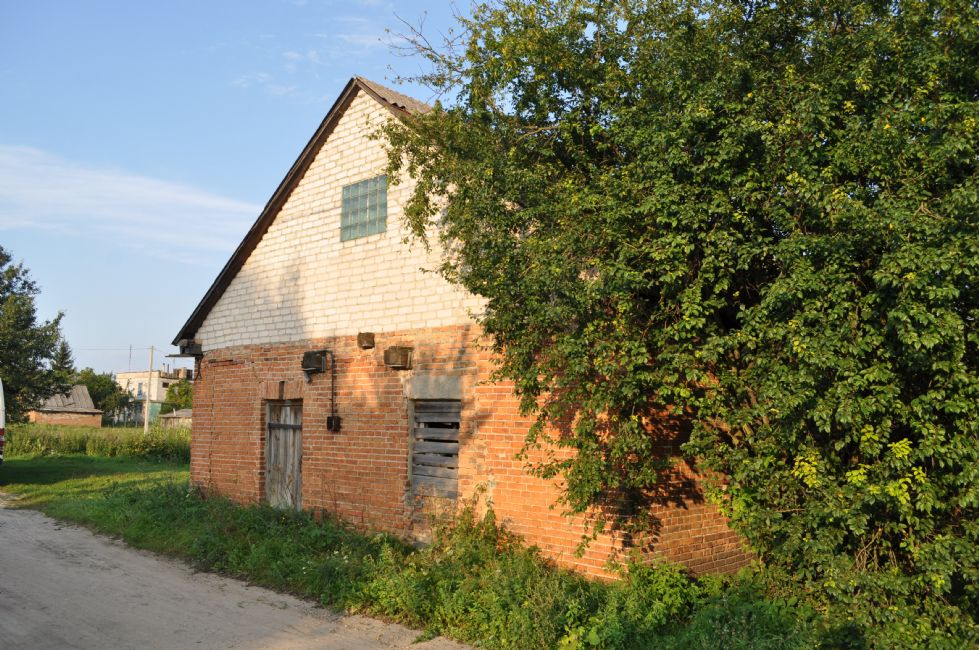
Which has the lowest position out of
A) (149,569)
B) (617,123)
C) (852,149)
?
(149,569)

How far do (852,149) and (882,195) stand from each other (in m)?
0.48

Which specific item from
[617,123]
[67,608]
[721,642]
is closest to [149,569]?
[67,608]

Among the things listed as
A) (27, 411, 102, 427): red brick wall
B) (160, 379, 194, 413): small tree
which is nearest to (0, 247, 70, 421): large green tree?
(27, 411, 102, 427): red brick wall

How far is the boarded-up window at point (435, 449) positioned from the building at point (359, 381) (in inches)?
0.9

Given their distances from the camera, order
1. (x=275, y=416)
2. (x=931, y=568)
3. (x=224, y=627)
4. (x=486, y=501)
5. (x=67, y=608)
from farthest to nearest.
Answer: (x=275, y=416) < (x=486, y=501) < (x=67, y=608) < (x=224, y=627) < (x=931, y=568)

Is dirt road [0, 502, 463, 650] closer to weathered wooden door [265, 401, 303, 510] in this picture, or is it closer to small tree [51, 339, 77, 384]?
weathered wooden door [265, 401, 303, 510]

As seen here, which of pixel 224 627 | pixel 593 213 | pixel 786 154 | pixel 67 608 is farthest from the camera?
pixel 67 608

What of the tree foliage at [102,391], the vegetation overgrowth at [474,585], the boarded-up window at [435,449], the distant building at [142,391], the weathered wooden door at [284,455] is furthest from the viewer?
the tree foliage at [102,391]

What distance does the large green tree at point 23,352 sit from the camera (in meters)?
28.6

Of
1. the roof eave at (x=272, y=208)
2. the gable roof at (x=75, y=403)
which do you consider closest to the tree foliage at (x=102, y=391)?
the gable roof at (x=75, y=403)

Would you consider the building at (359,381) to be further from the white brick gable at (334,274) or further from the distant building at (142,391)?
the distant building at (142,391)

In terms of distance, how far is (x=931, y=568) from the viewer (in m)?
5.58

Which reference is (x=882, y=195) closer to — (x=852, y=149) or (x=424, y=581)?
(x=852, y=149)

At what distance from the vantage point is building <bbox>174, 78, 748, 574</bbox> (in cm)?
905
